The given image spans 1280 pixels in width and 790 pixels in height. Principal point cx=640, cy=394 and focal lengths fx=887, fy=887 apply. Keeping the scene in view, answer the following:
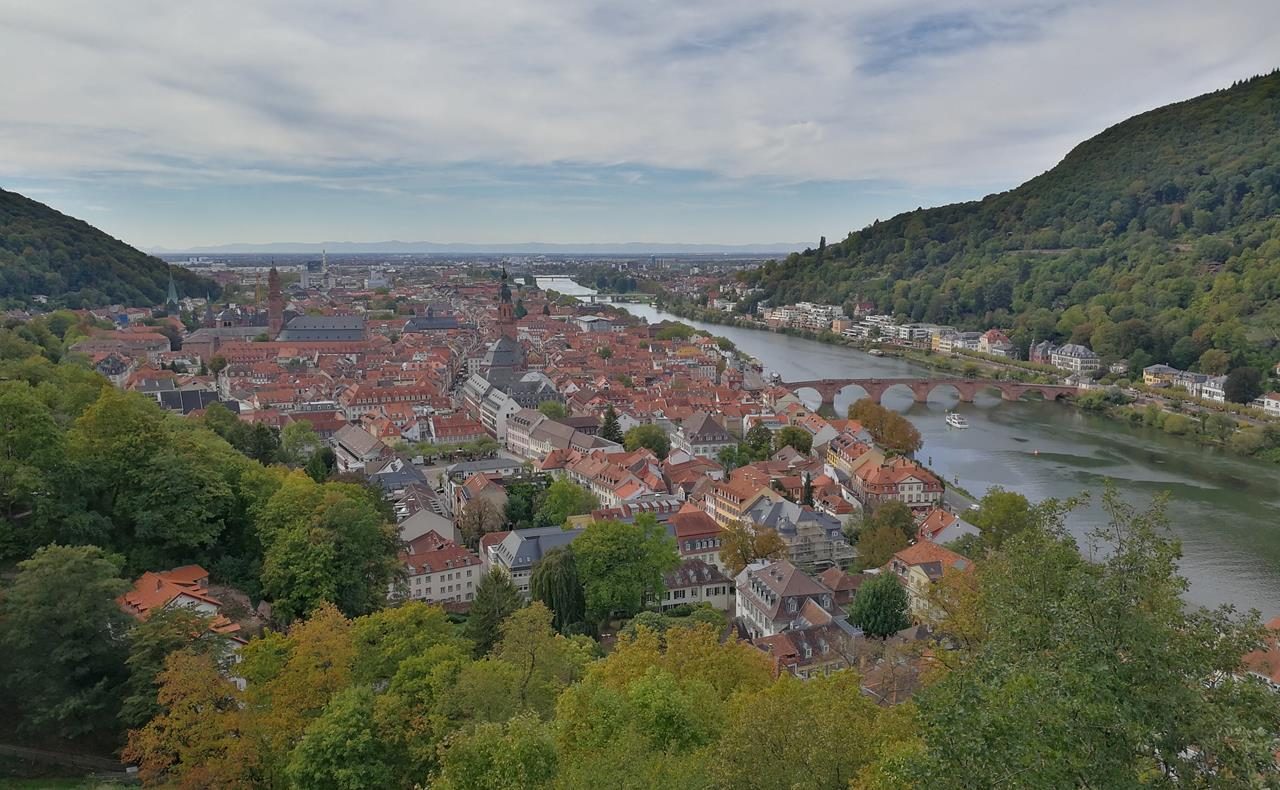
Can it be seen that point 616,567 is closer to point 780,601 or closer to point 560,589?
→ point 560,589

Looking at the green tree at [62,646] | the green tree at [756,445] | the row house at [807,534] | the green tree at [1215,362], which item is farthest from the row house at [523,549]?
the green tree at [1215,362]

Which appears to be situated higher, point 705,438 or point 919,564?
point 919,564

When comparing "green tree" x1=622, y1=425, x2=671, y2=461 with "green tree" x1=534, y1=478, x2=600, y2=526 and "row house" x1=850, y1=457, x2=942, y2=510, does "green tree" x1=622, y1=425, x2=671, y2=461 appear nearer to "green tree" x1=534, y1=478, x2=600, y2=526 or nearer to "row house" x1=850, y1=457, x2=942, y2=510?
"green tree" x1=534, y1=478, x2=600, y2=526

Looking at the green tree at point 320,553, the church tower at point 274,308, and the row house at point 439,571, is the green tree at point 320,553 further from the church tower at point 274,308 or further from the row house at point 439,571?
the church tower at point 274,308

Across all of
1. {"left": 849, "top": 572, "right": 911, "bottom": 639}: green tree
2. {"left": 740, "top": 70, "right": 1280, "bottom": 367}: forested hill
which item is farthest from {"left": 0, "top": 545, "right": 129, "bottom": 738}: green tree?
{"left": 740, "top": 70, "right": 1280, "bottom": 367}: forested hill

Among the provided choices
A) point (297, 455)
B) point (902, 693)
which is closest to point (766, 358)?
point (297, 455)

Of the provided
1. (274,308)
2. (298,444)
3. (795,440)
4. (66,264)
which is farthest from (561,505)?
(66,264)
